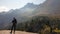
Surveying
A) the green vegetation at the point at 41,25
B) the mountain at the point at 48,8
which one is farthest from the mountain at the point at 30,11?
the green vegetation at the point at 41,25

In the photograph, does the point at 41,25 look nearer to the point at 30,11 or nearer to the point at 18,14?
the point at 30,11

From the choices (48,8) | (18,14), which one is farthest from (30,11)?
(48,8)

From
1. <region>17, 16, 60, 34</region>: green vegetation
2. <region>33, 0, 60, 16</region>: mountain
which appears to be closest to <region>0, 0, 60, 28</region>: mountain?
<region>33, 0, 60, 16</region>: mountain

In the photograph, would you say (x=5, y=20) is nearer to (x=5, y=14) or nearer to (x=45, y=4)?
(x=5, y=14)

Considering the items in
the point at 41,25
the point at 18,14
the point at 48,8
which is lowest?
the point at 41,25

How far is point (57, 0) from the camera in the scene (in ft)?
16.8

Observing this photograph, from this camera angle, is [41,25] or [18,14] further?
[18,14]

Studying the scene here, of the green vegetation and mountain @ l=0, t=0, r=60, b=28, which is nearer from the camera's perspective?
the green vegetation

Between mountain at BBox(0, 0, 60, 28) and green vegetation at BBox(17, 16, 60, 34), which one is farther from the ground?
mountain at BBox(0, 0, 60, 28)

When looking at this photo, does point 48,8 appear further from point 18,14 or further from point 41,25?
point 18,14

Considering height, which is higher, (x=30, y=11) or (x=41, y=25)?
(x=30, y=11)

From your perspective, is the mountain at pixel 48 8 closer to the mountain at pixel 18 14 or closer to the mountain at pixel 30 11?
the mountain at pixel 30 11

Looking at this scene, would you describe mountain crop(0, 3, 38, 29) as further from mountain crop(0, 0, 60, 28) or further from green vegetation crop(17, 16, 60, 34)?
green vegetation crop(17, 16, 60, 34)

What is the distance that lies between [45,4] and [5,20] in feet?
4.48
